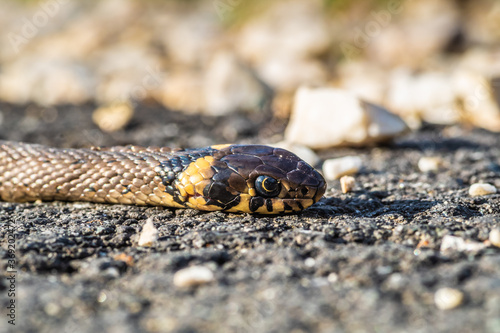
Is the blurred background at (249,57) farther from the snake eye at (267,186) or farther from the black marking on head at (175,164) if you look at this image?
the snake eye at (267,186)

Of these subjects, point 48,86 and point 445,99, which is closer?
point 445,99

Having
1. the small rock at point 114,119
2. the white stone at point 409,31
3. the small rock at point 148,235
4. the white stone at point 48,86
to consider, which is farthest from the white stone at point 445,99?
the white stone at point 48,86

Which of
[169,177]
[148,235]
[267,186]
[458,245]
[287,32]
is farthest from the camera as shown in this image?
[287,32]

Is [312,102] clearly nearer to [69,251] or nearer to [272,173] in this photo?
[272,173]

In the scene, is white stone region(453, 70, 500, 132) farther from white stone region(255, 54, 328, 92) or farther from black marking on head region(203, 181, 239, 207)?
black marking on head region(203, 181, 239, 207)

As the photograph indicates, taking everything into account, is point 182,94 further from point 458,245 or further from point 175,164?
point 458,245

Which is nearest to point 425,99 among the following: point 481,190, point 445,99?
point 445,99

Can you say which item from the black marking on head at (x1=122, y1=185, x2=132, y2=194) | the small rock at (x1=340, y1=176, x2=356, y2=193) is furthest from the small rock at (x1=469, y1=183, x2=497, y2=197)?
the black marking on head at (x1=122, y1=185, x2=132, y2=194)
